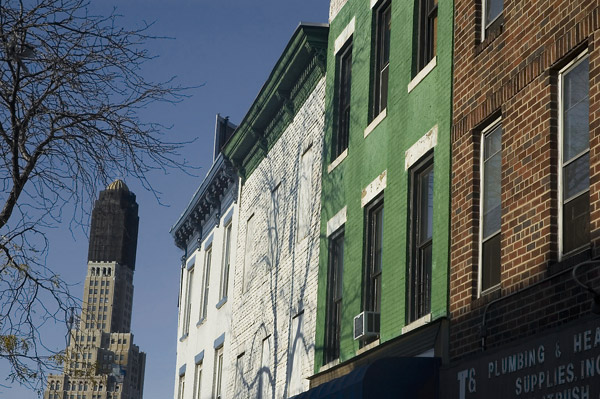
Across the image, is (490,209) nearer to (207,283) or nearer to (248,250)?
(248,250)

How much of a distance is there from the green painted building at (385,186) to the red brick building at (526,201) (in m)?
0.72

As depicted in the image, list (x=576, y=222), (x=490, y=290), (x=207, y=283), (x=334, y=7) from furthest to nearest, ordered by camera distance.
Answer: (x=207, y=283) → (x=334, y=7) → (x=490, y=290) → (x=576, y=222)

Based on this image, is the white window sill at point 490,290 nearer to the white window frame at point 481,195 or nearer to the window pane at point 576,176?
the white window frame at point 481,195

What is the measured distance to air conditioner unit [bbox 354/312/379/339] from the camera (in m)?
16.7

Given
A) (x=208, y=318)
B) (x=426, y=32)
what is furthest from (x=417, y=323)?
(x=208, y=318)

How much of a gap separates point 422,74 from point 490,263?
405cm

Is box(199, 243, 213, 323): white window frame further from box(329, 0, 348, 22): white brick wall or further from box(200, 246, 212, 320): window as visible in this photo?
box(329, 0, 348, 22): white brick wall

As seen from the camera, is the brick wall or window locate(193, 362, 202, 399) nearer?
the brick wall

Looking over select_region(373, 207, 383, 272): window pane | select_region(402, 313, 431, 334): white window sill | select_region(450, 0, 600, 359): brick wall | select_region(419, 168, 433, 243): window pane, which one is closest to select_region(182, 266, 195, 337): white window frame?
select_region(373, 207, 383, 272): window pane

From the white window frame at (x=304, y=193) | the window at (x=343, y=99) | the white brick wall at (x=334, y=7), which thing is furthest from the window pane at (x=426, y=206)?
the white brick wall at (x=334, y=7)

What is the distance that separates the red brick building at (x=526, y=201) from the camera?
424 inches

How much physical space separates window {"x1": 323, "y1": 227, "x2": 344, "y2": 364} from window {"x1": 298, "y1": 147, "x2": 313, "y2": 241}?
2109mm

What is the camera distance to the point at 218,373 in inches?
1157

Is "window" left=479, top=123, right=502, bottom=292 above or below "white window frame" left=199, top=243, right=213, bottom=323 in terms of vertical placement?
below
